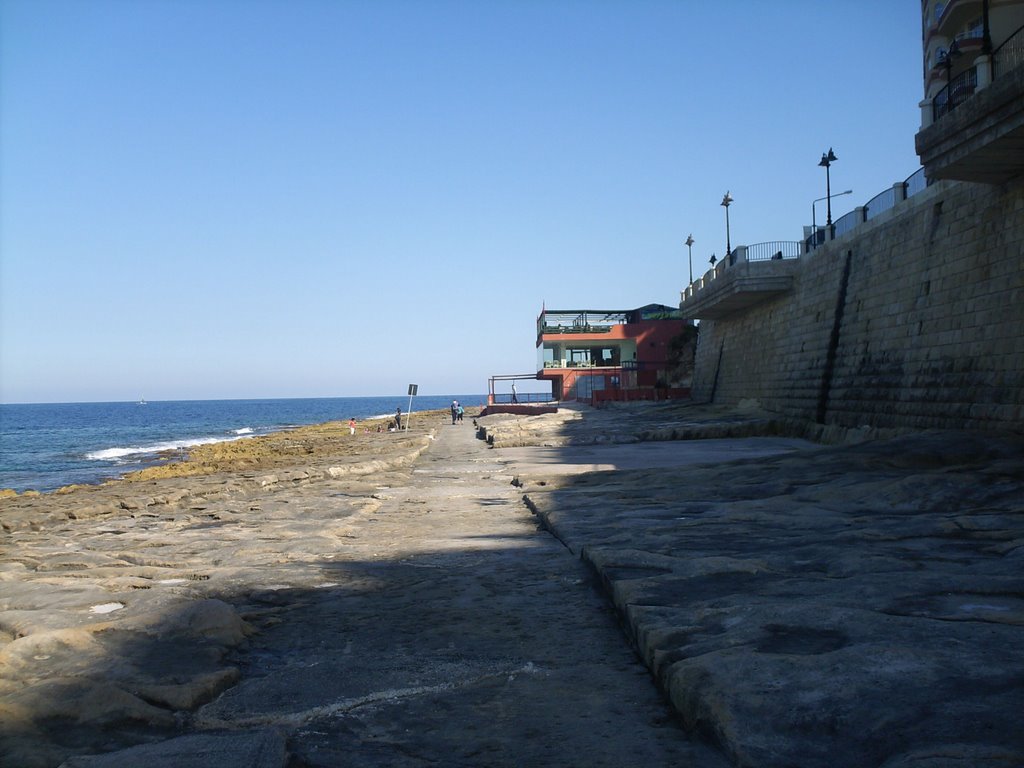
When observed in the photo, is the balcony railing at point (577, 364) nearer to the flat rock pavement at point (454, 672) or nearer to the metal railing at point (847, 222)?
the metal railing at point (847, 222)

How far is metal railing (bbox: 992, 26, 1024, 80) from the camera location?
11688mm

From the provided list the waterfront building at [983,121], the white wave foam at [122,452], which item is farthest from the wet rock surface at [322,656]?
the white wave foam at [122,452]

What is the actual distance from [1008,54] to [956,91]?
6.25 ft

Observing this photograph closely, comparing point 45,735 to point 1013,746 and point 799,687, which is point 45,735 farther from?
point 1013,746

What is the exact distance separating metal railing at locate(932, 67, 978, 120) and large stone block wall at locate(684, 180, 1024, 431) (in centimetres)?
162

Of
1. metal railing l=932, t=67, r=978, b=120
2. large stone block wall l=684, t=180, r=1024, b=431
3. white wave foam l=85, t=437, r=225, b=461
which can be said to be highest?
metal railing l=932, t=67, r=978, b=120

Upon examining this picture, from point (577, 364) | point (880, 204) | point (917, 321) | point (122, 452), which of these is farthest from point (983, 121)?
point (577, 364)

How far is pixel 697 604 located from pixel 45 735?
12.2 ft

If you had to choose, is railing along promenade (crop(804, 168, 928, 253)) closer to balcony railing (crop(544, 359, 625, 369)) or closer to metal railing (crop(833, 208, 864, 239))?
metal railing (crop(833, 208, 864, 239))

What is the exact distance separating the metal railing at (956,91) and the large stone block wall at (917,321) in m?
1.62

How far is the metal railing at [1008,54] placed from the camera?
11688mm

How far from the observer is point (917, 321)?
16500 mm

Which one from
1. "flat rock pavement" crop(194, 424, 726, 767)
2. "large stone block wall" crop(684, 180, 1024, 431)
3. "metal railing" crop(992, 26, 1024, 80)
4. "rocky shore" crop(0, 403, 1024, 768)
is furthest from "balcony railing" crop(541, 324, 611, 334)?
"flat rock pavement" crop(194, 424, 726, 767)

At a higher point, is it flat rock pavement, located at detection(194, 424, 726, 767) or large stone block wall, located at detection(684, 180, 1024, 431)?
large stone block wall, located at detection(684, 180, 1024, 431)
